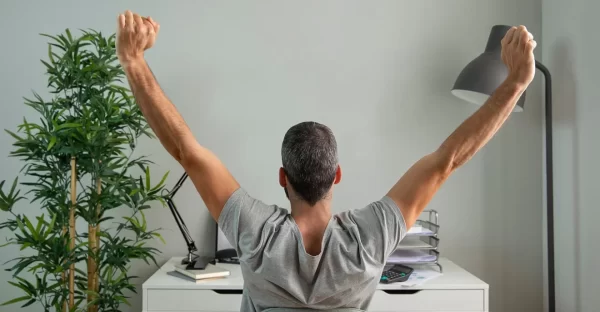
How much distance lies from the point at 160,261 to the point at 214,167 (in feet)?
6.15

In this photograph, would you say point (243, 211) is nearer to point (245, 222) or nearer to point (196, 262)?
point (245, 222)

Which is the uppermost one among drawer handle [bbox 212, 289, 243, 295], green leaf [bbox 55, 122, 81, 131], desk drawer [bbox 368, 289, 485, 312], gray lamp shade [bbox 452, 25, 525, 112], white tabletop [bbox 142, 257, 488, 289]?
gray lamp shade [bbox 452, 25, 525, 112]

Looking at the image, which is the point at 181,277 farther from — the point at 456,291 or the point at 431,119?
the point at 431,119

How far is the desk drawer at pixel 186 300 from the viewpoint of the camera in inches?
100

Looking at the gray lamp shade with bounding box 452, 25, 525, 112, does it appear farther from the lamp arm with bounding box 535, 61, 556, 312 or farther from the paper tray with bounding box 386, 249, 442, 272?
the paper tray with bounding box 386, 249, 442, 272

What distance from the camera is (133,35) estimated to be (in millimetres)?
1293

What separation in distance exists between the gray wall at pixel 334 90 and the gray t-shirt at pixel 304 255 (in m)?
1.73

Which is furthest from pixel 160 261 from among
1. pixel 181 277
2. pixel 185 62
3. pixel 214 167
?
pixel 214 167

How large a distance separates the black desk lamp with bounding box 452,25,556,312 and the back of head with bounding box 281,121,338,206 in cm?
148

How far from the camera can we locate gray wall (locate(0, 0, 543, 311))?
3.06 meters

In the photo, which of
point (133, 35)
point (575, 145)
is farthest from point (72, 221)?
point (575, 145)

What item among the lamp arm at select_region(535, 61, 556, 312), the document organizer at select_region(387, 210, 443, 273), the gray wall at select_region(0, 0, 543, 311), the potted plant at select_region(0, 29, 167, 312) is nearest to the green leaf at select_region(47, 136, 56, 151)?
the potted plant at select_region(0, 29, 167, 312)

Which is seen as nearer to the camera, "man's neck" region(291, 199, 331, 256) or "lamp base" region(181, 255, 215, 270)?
"man's neck" region(291, 199, 331, 256)

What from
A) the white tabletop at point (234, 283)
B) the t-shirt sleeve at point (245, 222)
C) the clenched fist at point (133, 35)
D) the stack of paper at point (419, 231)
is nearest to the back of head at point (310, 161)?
the t-shirt sleeve at point (245, 222)
